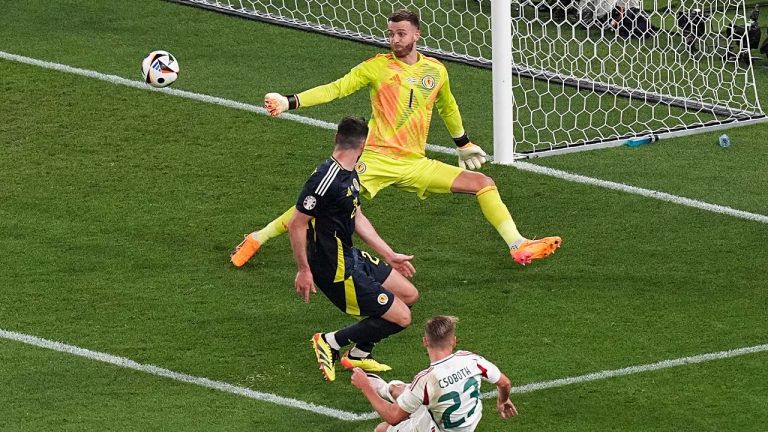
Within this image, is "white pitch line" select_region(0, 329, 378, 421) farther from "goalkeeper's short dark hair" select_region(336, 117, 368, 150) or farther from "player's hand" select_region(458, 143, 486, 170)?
"player's hand" select_region(458, 143, 486, 170)

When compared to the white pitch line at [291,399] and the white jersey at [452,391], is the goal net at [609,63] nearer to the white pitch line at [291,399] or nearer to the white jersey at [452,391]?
the white pitch line at [291,399]

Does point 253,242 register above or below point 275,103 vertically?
below

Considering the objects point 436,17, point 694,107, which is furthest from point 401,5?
point 694,107

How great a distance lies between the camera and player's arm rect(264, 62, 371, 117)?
36.9 feet

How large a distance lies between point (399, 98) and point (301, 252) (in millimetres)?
2623

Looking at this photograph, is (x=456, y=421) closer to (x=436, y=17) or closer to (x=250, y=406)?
(x=250, y=406)

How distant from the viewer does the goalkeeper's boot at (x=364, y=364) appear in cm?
1057

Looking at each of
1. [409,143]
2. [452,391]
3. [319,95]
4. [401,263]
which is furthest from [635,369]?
[319,95]

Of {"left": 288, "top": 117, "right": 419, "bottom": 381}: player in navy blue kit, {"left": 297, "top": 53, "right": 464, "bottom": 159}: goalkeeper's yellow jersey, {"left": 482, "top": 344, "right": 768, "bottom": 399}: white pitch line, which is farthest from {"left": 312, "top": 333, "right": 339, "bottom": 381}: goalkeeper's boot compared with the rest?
{"left": 297, "top": 53, "right": 464, "bottom": 159}: goalkeeper's yellow jersey

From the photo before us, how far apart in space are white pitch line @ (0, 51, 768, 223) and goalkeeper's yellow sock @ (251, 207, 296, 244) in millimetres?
2926

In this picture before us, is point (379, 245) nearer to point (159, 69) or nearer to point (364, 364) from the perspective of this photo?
point (364, 364)

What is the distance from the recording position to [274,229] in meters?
12.3

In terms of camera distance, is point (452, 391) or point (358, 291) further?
point (358, 291)

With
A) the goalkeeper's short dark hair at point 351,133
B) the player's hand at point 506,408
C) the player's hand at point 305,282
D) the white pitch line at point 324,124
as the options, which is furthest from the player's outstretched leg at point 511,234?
the player's hand at point 506,408
